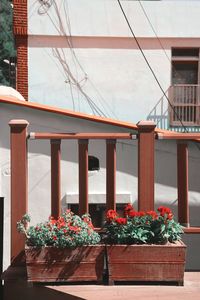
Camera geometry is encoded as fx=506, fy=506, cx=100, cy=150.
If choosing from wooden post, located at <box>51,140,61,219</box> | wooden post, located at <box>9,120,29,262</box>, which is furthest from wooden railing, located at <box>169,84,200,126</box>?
wooden post, located at <box>9,120,29,262</box>

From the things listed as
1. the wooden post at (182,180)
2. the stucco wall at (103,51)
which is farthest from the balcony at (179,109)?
the wooden post at (182,180)

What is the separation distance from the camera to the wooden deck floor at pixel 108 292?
13.2ft

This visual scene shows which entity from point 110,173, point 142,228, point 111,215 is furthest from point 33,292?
point 110,173

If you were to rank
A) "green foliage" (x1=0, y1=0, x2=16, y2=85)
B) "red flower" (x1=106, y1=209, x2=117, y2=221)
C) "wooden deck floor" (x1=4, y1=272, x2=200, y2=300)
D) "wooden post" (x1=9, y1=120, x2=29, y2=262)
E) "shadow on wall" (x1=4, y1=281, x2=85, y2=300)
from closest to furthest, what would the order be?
"wooden deck floor" (x1=4, y1=272, x2=200, y2=300)
"shadow on wall" (x1=4, y1=281, x2=85, y2=300)
"red flower" (x1=106, y1=209, x2=117, y2=221)
"wooden post" (x1=9, y1=120, x2=29, y2=262)
"green foliage" (x1=0, y1=0, x2=16, y2=85)

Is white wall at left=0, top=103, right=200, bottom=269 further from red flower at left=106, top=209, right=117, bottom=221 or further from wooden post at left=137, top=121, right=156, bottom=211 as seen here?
red flower at left=106, top=209, right=117, bottom=221

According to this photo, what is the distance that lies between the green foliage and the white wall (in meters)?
18.2

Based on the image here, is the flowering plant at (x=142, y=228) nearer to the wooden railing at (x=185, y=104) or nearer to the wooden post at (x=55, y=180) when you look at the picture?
the wooden post at (x=55, y=180)

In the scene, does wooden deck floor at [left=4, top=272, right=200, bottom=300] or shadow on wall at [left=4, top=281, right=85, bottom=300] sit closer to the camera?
wooden deck floor at [left=4, top=272, right=200, bottom=300]

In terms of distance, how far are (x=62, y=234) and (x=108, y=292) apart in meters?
0.60

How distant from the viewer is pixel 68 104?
11188 mm

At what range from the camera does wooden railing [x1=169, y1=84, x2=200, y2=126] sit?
11070 millimetres

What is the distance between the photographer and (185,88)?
11180 mm

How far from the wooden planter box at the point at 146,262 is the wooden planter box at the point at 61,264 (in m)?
0.12

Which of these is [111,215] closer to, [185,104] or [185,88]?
[185,104]
